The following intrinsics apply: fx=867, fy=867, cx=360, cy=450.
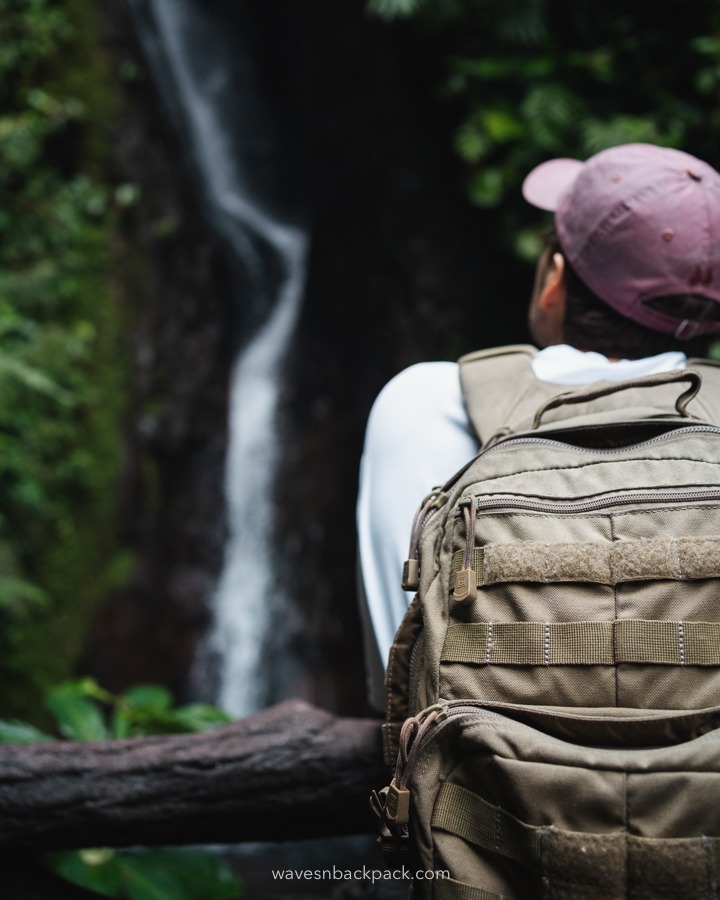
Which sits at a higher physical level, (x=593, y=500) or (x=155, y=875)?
(x=593, y=500)

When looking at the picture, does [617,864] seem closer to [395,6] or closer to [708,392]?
[708,392]

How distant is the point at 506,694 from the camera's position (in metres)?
1.36

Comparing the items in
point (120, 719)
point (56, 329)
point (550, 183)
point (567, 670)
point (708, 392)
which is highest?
point (550, 183)

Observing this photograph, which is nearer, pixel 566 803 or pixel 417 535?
pixel 566 803

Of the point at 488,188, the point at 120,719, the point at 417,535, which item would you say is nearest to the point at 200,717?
the point at 120,719

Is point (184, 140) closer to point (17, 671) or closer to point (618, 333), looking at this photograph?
point (17, 671)

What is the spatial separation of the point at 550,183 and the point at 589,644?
1.22 m

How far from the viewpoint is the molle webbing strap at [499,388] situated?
5.49ft

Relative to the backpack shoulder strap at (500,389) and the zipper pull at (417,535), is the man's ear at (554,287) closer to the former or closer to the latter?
the backpack shoulder strap at (500,389)

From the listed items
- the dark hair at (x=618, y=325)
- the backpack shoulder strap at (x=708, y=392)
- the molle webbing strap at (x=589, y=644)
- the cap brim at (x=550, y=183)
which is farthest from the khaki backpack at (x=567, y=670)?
the cap brim at (x=550, y=183)

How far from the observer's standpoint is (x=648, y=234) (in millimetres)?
1765

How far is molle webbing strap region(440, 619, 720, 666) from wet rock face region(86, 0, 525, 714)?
3.92 metres

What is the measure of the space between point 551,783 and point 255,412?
503 cm

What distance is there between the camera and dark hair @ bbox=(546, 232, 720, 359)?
179 cm
